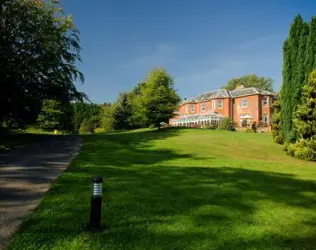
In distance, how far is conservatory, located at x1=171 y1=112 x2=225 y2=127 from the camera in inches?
1958

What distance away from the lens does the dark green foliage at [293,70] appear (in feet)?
63.6

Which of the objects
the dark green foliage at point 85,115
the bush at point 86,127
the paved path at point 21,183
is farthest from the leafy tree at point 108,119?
the paved path at point 21,183

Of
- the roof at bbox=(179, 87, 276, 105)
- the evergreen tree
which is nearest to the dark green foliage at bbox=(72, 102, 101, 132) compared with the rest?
the roof at bbox=(179, 87, 276, 105)

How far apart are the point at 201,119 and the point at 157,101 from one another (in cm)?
1941

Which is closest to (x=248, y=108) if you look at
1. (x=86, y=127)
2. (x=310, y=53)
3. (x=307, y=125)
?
(x=86, y=127)

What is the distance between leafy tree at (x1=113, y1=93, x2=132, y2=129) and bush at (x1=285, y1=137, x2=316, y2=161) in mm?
33389

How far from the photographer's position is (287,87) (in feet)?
67.0

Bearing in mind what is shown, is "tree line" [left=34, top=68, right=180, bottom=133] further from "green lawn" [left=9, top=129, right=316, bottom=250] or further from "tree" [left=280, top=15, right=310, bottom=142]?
"green lawn" [left=9, top=129, right=316, bottom=250]

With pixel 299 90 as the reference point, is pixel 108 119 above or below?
below

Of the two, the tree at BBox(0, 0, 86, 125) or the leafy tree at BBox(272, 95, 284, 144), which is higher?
the tree at BBox(0, 0, 86, 125)

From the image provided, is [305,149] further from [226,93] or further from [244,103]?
[226,93]

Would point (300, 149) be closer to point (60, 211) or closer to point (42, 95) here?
point (60, 211)

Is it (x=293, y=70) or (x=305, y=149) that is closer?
(x=305, y=149)

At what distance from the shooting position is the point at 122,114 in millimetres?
48688
